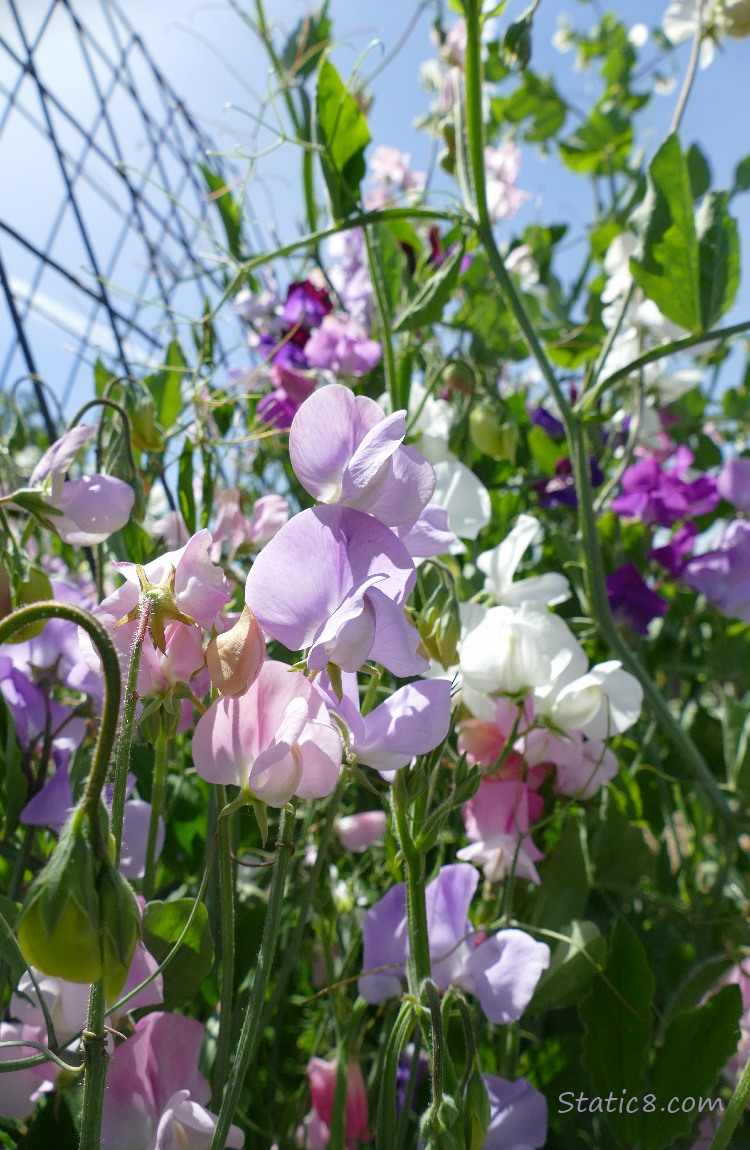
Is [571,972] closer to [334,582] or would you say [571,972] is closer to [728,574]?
[334,582]

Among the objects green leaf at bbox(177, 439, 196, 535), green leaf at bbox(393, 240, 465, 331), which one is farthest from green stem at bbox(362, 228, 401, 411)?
green leaf at bbox(177, 439, 196, 535)

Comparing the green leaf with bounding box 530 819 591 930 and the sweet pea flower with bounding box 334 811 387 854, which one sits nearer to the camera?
the green leaf with bounding box 530 819 591 930

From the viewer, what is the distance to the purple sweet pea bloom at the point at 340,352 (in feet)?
2.87

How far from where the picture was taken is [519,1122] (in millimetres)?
439

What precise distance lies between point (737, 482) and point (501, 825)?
→ 1.89 feet

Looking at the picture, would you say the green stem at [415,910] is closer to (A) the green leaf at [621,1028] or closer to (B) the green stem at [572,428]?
(A) the green leaf at [621,1028]

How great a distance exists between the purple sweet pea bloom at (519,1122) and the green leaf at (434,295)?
0.44 m

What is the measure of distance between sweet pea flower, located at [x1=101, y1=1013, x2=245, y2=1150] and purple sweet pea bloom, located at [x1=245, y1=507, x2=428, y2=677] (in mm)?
189

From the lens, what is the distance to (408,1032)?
1.13ft

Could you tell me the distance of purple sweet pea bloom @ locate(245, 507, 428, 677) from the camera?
277mm

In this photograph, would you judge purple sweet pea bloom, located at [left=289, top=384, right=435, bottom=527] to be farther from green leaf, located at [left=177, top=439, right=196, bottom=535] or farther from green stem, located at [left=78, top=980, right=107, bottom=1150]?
green leaf, located at [left=177, top=439, right=196, bottom=535]

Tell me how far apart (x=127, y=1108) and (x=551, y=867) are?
0.29 m

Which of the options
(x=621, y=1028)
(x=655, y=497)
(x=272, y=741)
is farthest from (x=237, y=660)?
(x=655, y=497)

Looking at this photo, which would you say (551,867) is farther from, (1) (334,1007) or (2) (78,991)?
(2) (78,991)
